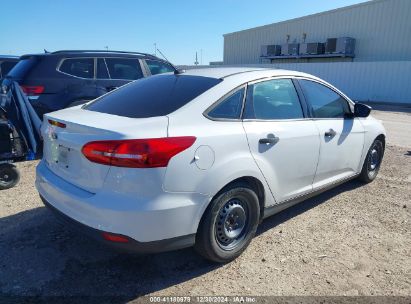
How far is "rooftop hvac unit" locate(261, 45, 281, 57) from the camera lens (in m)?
32.8

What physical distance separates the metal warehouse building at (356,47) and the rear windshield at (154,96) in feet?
69.7

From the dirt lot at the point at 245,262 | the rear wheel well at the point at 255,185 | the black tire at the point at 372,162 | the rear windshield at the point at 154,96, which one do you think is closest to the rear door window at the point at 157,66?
the rear windshield at the point at 154,96

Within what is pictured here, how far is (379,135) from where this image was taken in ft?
17.2

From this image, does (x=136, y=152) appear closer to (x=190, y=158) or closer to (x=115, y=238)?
(x=190, y=158)

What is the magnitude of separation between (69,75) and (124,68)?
45.4 inches

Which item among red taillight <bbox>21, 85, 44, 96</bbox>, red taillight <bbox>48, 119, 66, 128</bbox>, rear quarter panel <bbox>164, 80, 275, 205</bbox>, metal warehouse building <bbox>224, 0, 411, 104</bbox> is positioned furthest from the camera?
metal warehouse building <bbox>224, 0, 411, 104</bbox>

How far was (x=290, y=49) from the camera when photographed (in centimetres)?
3131

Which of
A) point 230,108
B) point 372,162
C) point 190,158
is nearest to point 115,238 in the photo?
point 190,158

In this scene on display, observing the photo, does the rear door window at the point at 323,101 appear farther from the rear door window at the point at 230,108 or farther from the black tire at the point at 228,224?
the black tire at the point at 228,224

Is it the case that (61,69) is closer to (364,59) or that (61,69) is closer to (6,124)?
(6,124)

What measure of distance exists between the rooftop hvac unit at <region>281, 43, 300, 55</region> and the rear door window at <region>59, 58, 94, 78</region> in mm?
27059

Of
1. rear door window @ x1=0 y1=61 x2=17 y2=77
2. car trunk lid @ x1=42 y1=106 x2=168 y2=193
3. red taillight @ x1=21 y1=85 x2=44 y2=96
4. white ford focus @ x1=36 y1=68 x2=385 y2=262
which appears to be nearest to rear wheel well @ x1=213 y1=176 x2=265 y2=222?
white ford focus @ x1=36 y1=68 x2=385 y2=262

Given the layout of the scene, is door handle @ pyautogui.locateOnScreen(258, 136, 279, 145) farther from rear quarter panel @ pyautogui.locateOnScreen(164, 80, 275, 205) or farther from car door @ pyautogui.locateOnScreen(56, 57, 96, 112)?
car door @ pyautogui.locateOnScreen(56, 57, 96, 112)

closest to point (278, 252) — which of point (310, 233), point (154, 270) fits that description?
point (310, 233)
